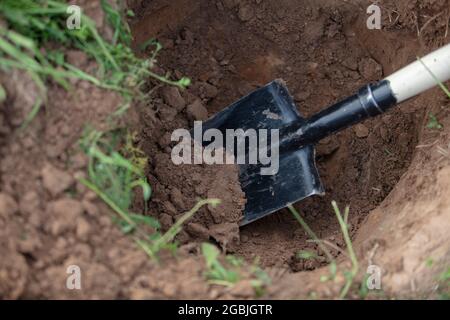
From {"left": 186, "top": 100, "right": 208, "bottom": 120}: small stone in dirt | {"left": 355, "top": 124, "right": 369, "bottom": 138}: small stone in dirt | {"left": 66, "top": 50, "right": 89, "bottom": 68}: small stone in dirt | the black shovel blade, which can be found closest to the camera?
{"left": 66, "top": 50, "right": 89, "bottom": 68}: small stone in dirt

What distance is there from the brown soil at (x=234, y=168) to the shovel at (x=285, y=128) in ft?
0.38

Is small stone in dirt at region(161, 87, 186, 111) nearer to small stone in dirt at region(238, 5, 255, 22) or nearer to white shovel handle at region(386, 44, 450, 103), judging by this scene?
small stone in dirt at region(238, 5, 255, 22)

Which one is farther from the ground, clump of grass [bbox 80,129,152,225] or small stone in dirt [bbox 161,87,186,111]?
small stone in dirt [bbox 161,87,186,111]

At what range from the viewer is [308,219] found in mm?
2836

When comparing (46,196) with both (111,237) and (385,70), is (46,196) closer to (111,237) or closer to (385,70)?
(111,237)

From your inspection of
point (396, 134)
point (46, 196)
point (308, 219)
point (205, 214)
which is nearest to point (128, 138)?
point (46, 196)

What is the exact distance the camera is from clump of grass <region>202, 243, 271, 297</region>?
1.73 m

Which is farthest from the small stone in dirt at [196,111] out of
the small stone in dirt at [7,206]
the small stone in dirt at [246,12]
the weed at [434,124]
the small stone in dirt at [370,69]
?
the small stone in dirt at [7,206]

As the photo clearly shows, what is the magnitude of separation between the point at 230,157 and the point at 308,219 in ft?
1.74

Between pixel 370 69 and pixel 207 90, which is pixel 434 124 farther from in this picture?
pixel 207 90

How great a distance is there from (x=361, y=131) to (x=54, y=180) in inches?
67.3

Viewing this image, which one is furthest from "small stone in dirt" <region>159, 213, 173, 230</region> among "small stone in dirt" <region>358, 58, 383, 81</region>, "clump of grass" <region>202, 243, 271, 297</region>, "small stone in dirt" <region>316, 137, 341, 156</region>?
"small stone in dirt" <region>358, 58, 383, 81</region>

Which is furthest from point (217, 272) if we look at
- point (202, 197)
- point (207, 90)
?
point (207, 90)

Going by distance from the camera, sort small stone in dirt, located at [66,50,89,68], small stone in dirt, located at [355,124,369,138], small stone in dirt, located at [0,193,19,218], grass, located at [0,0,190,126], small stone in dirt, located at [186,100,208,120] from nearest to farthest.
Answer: small stone in dirt, located at [0,193,19,218] → grass, located at [0,0,190,126] → small stone in dirt, located at [66,50,89,68] → small stone in dirt, located at [186,100,208,120] → small stone in dirt, located at [355,124,369,138]
